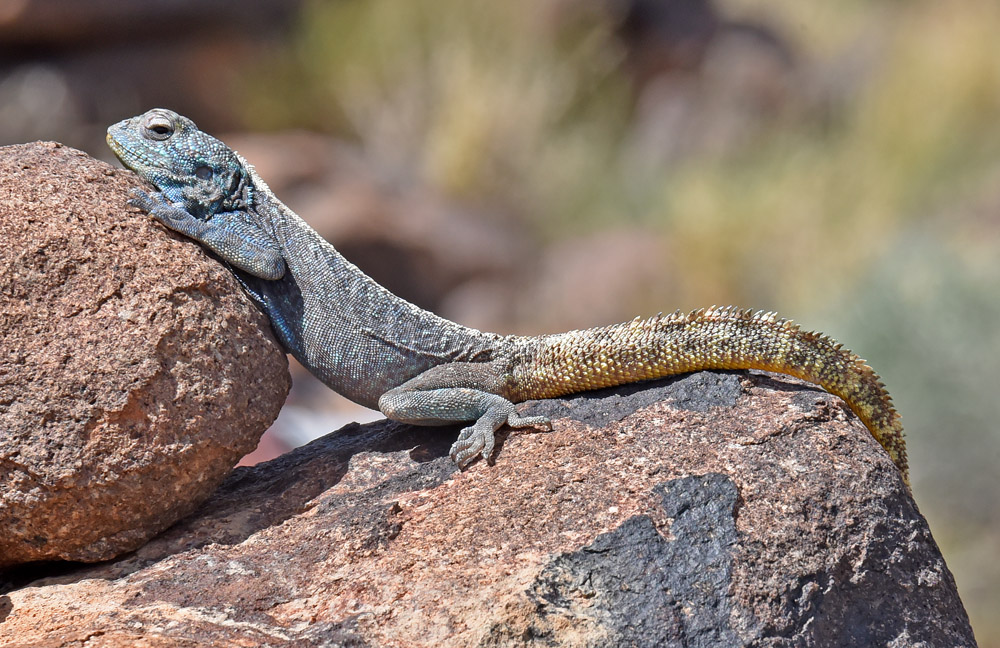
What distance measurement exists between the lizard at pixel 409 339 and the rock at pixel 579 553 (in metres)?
0.18

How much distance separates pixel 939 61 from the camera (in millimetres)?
18734

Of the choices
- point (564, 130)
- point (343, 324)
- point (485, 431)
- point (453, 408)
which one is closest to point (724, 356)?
point (485, 431)

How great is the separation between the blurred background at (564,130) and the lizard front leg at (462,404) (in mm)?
5536

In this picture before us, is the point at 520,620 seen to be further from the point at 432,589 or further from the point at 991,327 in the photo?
the point at 991,327

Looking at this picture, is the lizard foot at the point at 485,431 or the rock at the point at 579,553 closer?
the rock at the point at 579,553

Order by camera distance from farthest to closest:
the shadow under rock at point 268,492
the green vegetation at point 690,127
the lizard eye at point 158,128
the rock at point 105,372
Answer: the green vegetation at point 690,127, the lizard eye at point 158,128, the shadow under rock at point 268,492, the rock at point 105,372

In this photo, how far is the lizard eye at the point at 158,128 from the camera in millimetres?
5273

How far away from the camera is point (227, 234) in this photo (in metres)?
5.05

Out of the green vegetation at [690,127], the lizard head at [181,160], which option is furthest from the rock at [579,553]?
the green vegetation at [690,127]

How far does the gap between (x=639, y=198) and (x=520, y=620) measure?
14651 millimetres

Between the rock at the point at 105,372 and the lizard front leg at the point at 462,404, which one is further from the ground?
the lizard front leg at the point at 462,404

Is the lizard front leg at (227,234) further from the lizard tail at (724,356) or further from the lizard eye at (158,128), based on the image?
the lizard tail at (724,356)

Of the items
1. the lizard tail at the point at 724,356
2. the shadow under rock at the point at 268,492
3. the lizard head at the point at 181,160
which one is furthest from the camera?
the lizard head at the point at 181,160

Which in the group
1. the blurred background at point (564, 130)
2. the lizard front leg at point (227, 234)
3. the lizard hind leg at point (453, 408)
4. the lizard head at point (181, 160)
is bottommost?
the lizard hind leg at point (453, 408)
